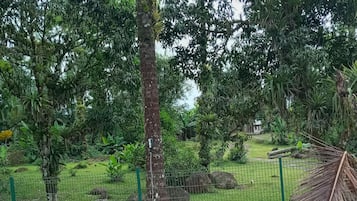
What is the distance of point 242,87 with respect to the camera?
32.7ft

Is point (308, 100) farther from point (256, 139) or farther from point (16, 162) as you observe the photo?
point (256, 139)

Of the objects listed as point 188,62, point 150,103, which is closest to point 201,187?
point 188,62

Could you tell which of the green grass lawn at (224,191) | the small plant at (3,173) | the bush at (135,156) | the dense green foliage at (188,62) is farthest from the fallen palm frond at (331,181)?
the bush at (135,156)

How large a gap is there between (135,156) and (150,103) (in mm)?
7829

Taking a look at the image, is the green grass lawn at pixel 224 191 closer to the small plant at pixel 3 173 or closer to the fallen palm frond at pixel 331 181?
the small plant at pixel 3 173

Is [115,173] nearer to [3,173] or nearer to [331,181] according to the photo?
[3,173]

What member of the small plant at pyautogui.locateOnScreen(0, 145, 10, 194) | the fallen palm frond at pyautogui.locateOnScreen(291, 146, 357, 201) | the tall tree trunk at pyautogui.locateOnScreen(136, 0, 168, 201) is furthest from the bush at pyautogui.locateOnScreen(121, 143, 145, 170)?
the fallen palm frond at pyautogui.locateOnScreen(291, 146, 357, 201)

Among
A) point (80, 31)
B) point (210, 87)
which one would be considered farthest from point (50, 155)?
point (210, 87)

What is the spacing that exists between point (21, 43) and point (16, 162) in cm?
1269

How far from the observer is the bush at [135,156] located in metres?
14.6

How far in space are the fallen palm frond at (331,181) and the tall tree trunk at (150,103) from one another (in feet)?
15.3

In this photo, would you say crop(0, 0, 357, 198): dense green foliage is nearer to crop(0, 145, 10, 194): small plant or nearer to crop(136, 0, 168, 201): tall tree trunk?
crop(136, 0, 168, 201): tall tree trunk

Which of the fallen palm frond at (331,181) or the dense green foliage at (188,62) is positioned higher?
the dense green foliage at (188,62)

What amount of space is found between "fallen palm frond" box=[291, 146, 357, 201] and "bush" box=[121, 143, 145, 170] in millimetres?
11658
